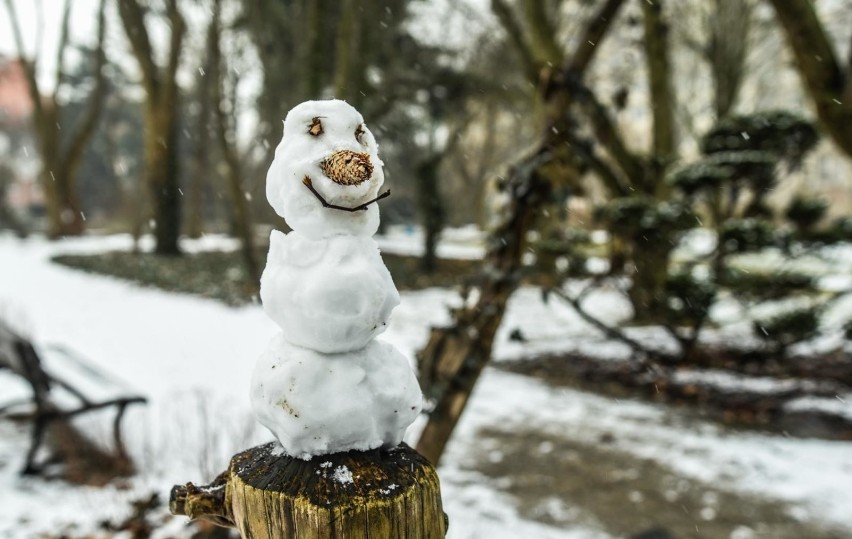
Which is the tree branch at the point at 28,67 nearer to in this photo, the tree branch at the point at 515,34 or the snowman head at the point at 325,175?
the tree branch at the point at 515,34

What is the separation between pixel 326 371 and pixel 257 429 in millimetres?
3273

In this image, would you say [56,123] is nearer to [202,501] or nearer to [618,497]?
[618,497]

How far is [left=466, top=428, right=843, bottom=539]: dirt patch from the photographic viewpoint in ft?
11.9

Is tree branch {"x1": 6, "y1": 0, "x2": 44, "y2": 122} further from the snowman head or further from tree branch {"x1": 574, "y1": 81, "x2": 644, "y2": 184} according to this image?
the snowman head

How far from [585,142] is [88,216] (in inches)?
1293

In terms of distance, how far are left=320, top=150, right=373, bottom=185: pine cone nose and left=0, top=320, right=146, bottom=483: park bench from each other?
359 cm

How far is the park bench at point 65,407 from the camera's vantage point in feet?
13.6

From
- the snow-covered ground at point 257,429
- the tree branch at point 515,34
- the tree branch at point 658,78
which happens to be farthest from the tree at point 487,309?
the tree branch at point 658,78

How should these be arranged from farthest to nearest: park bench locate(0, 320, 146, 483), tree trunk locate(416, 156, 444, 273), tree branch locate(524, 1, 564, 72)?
tree trunk locate(416, 156, 444, 273) < tree branch locate(524, 1, 564, 72) < park bench locate(0, 320, 146, 483)

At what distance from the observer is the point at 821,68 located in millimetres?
4871

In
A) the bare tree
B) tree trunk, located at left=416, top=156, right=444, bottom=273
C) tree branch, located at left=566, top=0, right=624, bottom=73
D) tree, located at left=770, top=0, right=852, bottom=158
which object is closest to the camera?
tree branch, located at left=566, top=0, right=624, bottom=73

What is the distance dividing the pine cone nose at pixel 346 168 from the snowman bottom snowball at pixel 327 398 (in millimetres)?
384

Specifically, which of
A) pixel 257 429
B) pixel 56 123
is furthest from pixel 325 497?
pixel 56 123

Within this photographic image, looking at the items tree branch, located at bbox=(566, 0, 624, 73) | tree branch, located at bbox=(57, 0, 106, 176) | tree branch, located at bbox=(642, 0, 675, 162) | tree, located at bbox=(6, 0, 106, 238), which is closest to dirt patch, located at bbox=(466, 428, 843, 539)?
tree branch, located at bbox=(566, 0, 624, 73)
